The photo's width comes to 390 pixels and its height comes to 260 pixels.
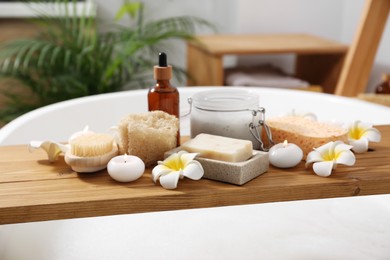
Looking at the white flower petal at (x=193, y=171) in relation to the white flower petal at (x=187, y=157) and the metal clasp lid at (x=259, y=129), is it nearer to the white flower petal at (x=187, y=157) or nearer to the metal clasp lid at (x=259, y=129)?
the white flower petal at (x=187, y=157)

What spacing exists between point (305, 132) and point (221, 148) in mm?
224

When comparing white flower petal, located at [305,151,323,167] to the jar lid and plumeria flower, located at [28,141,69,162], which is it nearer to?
the jar lid

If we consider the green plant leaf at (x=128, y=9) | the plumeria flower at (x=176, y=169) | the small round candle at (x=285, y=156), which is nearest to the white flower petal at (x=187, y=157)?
the plumeria flower at (x=176, y=169)

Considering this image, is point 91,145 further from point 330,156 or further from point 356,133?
point 356,133

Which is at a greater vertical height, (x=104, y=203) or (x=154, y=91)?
(x=154, y=91)

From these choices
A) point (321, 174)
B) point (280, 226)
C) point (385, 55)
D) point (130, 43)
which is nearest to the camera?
point (321, 174)

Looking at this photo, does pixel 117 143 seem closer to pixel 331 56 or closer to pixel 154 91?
pixel 154 91

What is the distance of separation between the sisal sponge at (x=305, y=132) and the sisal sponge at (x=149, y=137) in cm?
21

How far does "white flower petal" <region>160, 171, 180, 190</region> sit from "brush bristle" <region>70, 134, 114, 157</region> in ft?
0.51

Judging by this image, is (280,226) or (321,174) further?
(280,226)

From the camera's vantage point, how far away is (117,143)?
105 centimetres

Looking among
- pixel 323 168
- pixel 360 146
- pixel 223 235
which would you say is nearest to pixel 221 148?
pixel 323 168

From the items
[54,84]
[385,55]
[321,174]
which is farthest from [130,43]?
[321,174]

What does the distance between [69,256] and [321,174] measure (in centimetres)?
60
